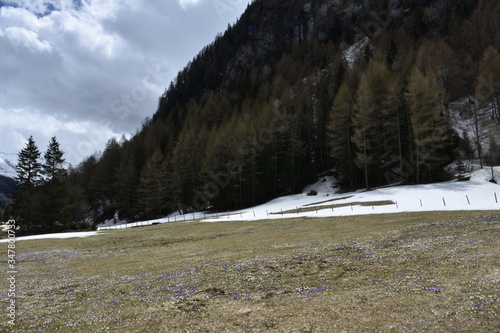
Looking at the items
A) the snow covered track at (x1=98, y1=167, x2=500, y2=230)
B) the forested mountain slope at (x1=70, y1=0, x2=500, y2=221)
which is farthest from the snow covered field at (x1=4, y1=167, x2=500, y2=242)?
the forested mountain slope at (x1=70, y1=0, x2=500, y2=221)

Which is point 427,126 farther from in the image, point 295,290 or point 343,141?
point 295,290

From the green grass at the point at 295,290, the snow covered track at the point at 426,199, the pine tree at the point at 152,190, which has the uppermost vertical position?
the pine tree at the point at 152,190

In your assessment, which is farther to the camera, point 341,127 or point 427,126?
point 341,127

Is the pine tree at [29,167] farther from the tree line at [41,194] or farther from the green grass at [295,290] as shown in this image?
the green grass at [295,290]

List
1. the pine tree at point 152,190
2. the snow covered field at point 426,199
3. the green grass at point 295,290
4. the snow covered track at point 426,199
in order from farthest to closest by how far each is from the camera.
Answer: the pine tree at point 152,190, the snow covered field at point 426,199, the snow covered track at point 426,199, the green grass at point 295,290

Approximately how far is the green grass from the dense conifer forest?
3889 centimetres

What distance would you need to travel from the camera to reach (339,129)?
202 feet

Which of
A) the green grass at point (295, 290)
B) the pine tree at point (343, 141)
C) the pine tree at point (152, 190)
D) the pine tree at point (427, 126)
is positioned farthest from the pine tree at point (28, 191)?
the pine tree at point (427, 126)

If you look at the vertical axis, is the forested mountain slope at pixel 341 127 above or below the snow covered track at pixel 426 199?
above

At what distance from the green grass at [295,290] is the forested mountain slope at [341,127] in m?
38.9

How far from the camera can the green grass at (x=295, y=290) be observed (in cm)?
742

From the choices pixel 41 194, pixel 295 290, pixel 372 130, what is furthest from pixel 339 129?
pixel 41 194

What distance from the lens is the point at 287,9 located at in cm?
18850

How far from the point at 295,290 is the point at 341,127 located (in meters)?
→ 56.6
